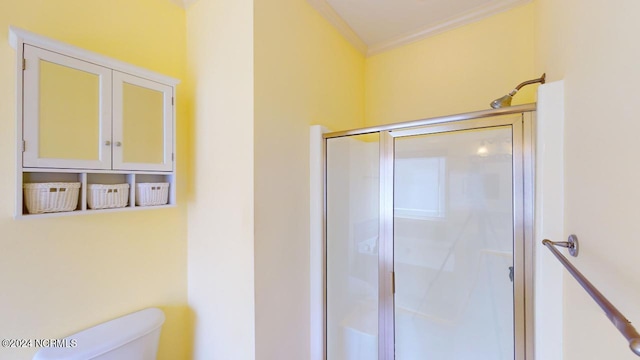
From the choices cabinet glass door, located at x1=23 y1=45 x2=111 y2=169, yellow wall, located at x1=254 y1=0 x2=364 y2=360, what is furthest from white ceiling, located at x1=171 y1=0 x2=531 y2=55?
cabinet glass door, located at x1=23 y1=45 x2=111 y2=169

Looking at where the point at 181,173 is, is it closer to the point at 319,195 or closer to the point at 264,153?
the point at 264,153

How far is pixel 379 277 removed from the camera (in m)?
1.45

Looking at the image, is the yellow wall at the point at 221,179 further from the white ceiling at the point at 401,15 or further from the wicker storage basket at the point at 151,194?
the white ceiling at the point at 401,15

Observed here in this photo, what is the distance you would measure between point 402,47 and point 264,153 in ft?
5.29

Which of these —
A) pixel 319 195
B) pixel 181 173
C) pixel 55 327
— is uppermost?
pixel 181 173

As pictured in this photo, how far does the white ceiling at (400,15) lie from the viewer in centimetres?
157

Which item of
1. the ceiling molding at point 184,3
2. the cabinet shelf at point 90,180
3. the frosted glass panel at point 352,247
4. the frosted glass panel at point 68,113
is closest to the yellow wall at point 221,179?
the ceiling molding at point 184,3

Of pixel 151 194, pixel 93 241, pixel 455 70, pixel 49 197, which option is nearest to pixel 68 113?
pixel 49 197

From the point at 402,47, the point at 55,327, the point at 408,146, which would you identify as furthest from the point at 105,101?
the point at 402,47

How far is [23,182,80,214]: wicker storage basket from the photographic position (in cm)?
89

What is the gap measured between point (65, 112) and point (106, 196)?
379mm

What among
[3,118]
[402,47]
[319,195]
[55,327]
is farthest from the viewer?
[402,47]

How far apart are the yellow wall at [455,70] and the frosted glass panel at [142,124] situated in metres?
1.64

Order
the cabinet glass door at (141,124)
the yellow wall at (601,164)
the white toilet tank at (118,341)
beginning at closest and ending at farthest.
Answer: the yellow wall at (601,164)
the white toilet tank at (118,341)
the cabinet glass door at (141,124)
